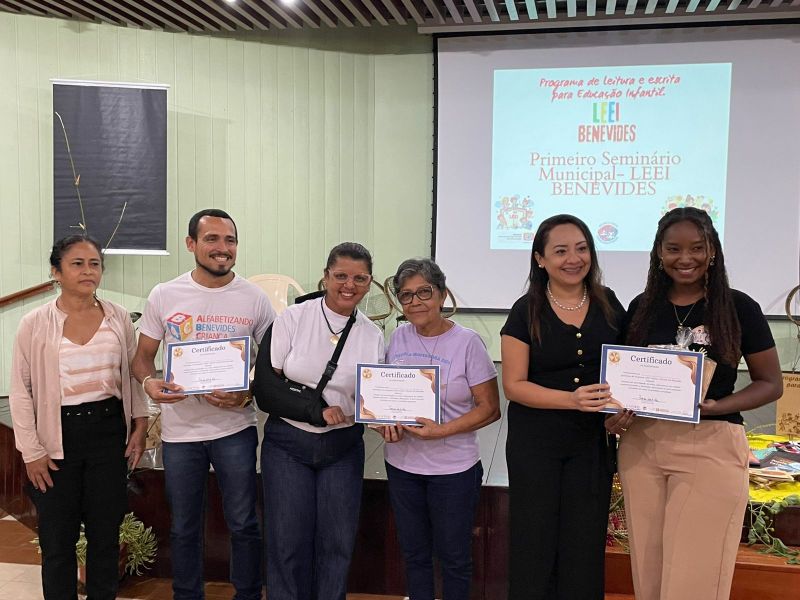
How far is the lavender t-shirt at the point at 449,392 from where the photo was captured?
221 cm

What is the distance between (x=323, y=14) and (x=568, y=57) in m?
2.02

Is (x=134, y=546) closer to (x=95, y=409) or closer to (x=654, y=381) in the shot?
(x=95, y=409)

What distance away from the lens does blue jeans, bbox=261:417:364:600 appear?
7.41 feet

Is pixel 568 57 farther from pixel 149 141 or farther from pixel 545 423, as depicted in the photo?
pixel 545 423

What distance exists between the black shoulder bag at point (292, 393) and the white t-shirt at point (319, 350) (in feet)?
0.08

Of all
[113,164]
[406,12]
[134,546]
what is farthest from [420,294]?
[113,164]

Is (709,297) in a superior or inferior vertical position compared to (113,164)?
inferior

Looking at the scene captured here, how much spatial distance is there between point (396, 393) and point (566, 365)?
→ 52 centimetres

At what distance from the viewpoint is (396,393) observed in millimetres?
2156

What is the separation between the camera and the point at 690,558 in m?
1.89

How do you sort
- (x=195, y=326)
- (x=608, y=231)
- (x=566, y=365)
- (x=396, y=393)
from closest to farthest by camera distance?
(x=566, y=365), (x=396, y=393), (x=195, y=326), (x=608, y=231)

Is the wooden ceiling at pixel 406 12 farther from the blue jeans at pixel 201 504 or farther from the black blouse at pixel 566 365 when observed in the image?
the blue jeans at pixel 201 504

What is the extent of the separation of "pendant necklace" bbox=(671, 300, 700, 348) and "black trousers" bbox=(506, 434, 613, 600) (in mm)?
364

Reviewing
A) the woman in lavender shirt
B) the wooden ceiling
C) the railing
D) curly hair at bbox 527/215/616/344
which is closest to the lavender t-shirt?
the woman in lavender shirt
